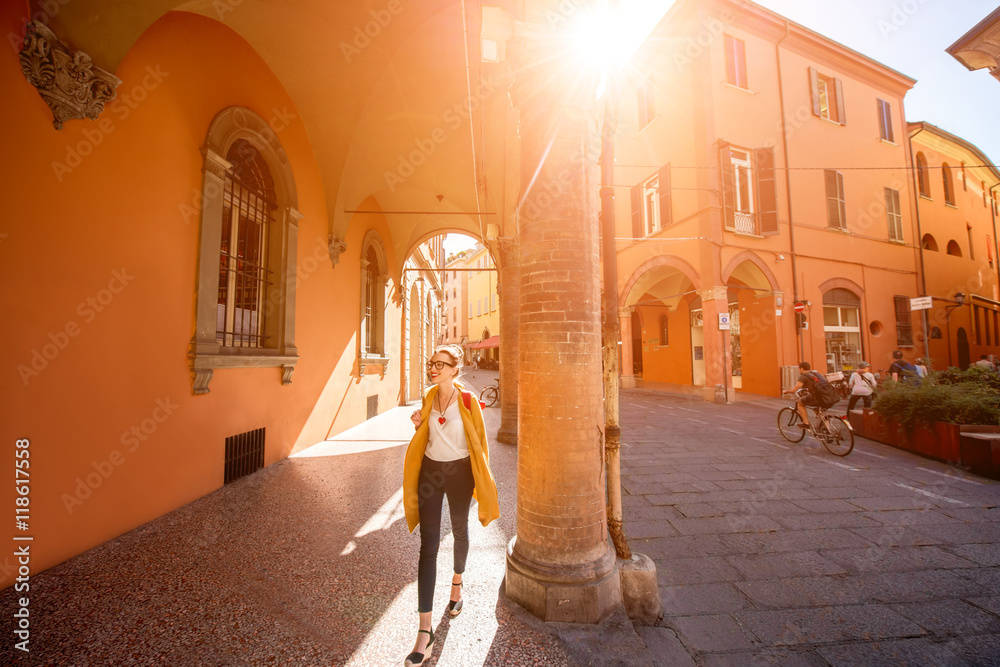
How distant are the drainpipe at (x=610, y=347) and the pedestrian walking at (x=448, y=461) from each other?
840 mm

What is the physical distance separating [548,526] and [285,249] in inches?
211

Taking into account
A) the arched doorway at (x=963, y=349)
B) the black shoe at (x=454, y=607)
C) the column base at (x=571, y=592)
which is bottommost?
the black shoe at (x=454, y=607)

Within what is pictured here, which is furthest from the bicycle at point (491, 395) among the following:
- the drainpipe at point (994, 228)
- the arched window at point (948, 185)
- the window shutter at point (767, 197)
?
the drainpipe at point (994, 228)

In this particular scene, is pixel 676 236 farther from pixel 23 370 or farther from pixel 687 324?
pixel 23 370

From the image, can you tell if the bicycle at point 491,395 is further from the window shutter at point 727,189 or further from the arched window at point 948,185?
the arched window at point 948,185

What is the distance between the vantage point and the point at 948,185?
18469 millimetres

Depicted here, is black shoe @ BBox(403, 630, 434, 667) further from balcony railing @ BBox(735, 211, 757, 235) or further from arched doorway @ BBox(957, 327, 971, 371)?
arched doorway @ BBox(957, 327, 971, 371)

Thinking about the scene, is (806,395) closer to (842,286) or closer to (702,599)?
(702,599)

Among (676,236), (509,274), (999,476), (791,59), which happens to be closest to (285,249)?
(509,274)

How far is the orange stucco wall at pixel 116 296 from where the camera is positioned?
281 centimetres

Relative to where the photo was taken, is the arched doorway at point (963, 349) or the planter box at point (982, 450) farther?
the arched doorway at point (963, 349)

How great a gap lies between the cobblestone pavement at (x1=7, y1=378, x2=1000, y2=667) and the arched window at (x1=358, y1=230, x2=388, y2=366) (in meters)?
5.22

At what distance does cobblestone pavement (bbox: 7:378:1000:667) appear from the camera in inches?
85.0

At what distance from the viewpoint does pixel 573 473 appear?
2.52m
